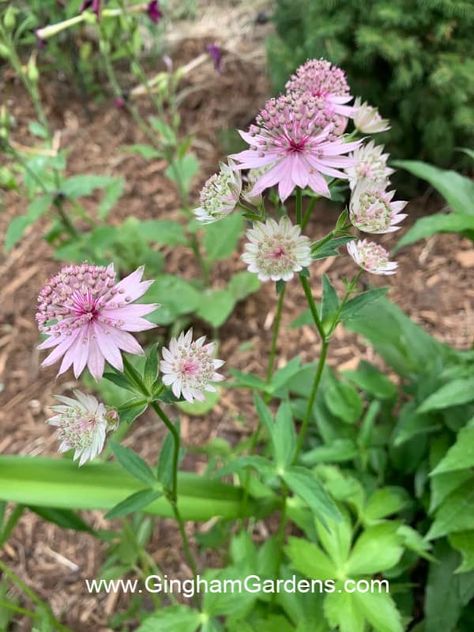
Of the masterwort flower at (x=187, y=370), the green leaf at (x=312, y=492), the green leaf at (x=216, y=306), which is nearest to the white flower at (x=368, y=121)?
the masterwort flower at (x=187, y=370)

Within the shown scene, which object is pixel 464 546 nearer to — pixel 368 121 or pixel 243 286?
pixel 368 121

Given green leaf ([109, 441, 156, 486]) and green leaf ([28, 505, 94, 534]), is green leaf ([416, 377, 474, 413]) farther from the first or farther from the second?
green leaf ([28, 505, 94, 534])

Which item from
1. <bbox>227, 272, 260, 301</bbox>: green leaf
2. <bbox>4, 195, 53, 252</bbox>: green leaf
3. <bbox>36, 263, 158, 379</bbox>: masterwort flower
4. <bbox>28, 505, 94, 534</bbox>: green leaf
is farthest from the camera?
<bbox>227, 272, 260, 301</bbox>: green leaf

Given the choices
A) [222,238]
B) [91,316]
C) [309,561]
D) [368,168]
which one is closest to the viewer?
[91,316]

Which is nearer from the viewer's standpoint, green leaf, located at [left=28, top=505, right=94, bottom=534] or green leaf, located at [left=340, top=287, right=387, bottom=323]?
green leaf, located at [left=340, top=287, right=387, bottom=323]

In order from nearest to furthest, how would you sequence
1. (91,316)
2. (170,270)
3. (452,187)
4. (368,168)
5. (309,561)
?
(91,316)
(368,168)
(309,561)
(452,187)
(170,270)

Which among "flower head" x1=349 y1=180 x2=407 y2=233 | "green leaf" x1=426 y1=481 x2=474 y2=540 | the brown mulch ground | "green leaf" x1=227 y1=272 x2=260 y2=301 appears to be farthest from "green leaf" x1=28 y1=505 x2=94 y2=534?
"green leaf" x1=227 y1=272 x2=260 y2=301

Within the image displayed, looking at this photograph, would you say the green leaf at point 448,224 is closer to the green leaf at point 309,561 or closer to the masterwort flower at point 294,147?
the masterwort flower at point 294,147

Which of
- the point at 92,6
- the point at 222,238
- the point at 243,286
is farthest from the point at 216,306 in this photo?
the point at 92,6
